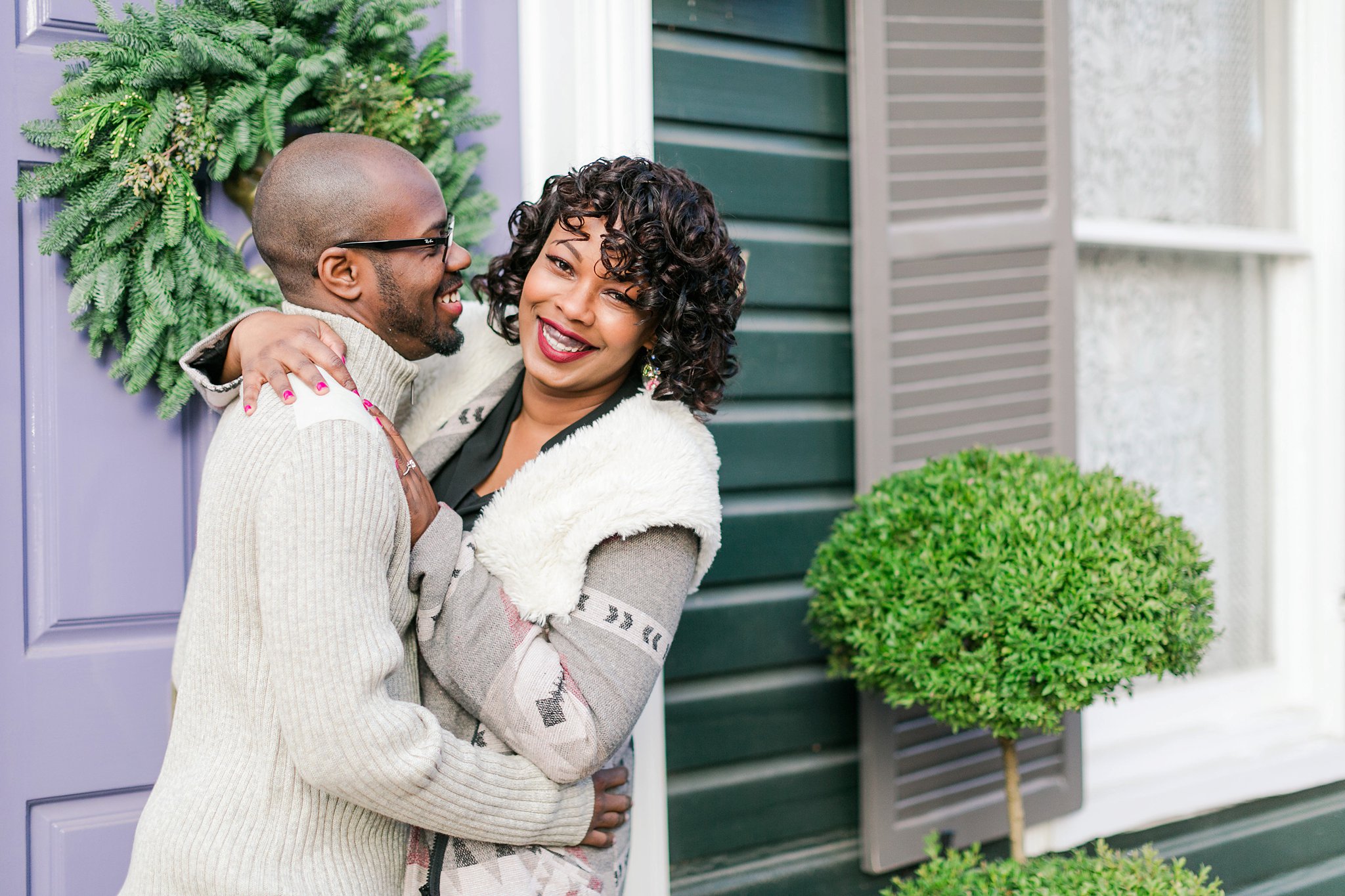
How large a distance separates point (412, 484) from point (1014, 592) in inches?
44.6

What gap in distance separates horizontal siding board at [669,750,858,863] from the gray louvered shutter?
7cm

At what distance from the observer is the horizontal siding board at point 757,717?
2160mm

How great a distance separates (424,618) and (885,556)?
101cm

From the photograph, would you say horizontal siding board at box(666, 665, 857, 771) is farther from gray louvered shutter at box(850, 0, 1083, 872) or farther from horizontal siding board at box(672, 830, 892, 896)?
horizontal siding board at box(672, 830, 892, 896)

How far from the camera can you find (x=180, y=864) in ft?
3.79

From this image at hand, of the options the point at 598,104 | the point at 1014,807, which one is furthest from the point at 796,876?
the point at 598,104

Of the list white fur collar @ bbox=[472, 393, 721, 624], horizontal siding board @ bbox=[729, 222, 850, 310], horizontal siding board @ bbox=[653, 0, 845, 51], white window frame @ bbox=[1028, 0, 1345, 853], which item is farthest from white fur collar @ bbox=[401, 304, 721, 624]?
white window frame @ bbox=[1028, 0, 1345, 853]

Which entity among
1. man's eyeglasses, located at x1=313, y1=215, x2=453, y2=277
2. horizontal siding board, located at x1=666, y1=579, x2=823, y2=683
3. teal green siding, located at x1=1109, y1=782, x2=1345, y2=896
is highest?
man's eyeglasses, located at x1=313, y1=215, x2=453, y2=277

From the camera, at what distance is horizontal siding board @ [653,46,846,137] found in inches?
83.5

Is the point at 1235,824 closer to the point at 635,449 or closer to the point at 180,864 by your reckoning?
the point at 635,449

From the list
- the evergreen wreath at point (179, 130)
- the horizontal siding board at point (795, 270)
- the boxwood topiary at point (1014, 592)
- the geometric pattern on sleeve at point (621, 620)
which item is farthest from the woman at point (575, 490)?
the horizontal siding board at point (795, 270)

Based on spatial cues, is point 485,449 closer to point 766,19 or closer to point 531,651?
point 531,651

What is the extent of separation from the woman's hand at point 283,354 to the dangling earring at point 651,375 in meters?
0.42

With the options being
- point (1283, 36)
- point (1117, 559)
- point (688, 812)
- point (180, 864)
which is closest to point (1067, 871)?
point (1117, 559)
